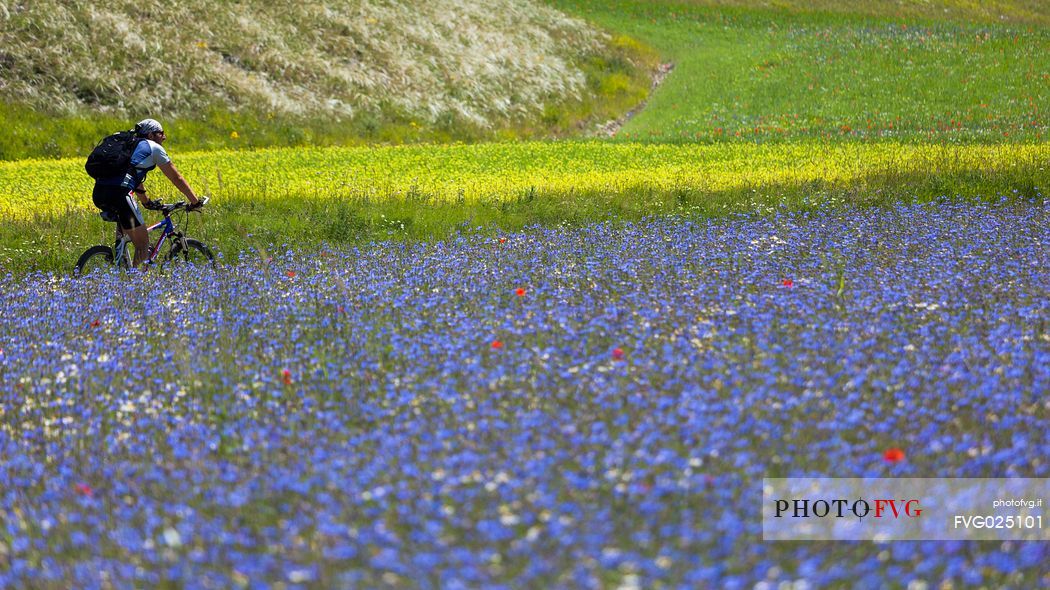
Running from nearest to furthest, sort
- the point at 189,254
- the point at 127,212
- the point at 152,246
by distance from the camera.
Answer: the point at 127,212 < the point at 152,246 < the point at 189,254

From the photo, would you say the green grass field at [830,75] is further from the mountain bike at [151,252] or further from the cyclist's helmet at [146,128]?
the cyclist's helmet at [146,128]

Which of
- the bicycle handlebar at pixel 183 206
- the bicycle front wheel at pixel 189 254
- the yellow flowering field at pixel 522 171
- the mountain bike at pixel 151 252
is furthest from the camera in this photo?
the yellow flowering field at pixel 522 171

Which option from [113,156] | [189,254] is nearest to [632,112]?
[189,254]

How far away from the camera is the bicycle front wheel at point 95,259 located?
966 centimetres

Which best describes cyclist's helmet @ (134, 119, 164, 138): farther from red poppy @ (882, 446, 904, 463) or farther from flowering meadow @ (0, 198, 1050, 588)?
red poppy @ (882, 446, 904, 463)

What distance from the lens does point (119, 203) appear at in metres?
9.40

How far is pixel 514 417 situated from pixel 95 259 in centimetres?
679

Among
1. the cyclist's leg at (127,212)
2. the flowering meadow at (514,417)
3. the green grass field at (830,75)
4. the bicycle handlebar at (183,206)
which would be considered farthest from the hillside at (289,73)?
the flowering meadow at (514,417)

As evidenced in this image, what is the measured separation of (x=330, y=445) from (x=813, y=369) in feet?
8.75

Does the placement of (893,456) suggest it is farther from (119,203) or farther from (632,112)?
(632,112)

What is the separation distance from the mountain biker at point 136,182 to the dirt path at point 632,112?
1925 cm

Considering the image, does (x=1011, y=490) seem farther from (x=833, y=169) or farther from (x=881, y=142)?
(x=881, y=142)

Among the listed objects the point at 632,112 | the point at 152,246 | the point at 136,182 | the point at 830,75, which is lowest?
the point at 152,246

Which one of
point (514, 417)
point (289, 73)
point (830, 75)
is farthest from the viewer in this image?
point (830, 75)
